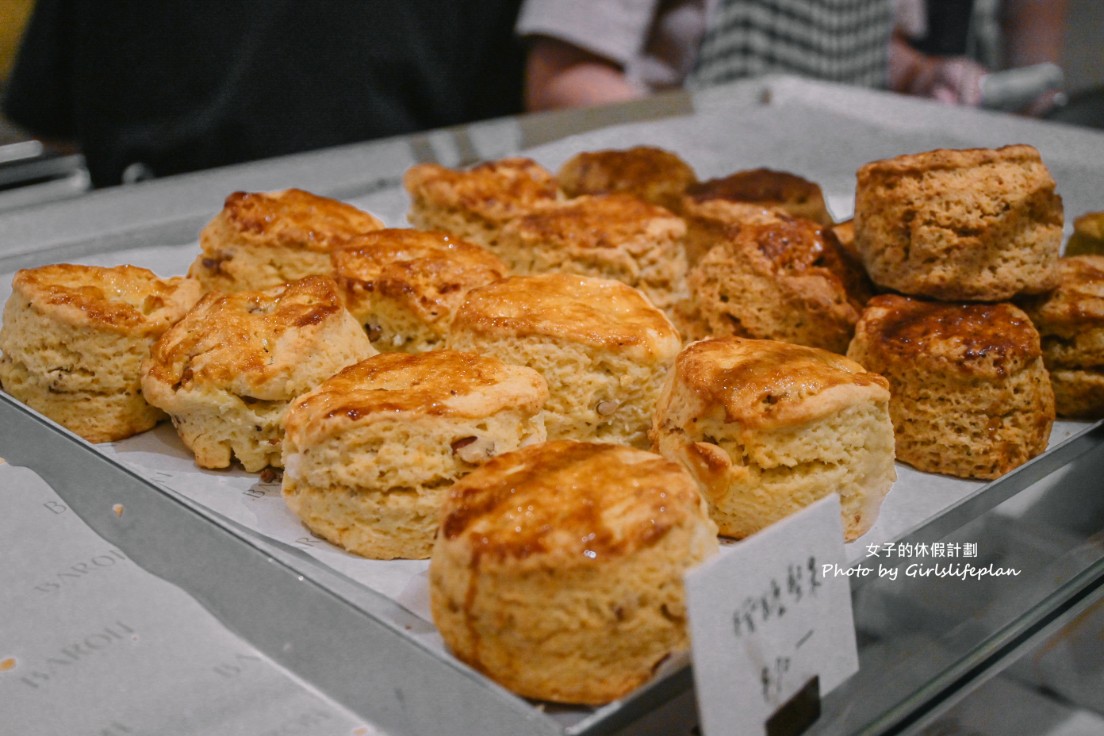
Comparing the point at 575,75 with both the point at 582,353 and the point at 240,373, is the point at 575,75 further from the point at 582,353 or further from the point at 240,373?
the point at 240,373

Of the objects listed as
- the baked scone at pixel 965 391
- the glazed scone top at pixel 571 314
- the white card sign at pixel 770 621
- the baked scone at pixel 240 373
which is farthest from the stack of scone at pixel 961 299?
the baked scone at pixel 240 373

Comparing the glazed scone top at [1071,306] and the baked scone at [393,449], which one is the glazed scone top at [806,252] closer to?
the glazed scone top at [1071,306]

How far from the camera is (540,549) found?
3.96 ft

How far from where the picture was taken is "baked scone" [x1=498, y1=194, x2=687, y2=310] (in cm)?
228

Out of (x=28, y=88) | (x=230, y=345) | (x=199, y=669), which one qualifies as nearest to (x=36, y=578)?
(x=199, y=669)

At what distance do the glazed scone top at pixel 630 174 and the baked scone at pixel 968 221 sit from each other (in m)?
0.86

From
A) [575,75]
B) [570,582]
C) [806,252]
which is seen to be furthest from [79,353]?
[575,75]

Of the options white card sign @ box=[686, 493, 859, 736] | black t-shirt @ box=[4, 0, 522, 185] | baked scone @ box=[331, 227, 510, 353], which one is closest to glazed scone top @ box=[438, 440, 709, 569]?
white card sign @ box=[686, 493, 859, 736]

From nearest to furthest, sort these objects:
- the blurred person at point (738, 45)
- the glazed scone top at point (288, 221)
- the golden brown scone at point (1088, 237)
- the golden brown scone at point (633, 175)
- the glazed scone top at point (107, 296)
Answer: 1. the glazed scone top at point (107, 296)
2. the glazed scone top at point (288, 221)
3. the golden brown scone at point (1088, 237)
4. the golden brown scone at point (633, 175)
5. the blurred person at point (738, 45)

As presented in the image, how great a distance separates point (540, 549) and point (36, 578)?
942 millimetres

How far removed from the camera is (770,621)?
121 cm

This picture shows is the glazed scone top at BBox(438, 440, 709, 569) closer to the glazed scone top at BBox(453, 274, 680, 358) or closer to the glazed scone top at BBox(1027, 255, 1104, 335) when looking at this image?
the glazed scone top at BBox(453, 274, 680, 358)

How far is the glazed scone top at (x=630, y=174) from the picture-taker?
2789 millimetres

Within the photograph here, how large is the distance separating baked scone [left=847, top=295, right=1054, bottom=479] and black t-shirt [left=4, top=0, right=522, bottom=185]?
2.54m
